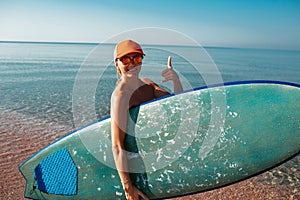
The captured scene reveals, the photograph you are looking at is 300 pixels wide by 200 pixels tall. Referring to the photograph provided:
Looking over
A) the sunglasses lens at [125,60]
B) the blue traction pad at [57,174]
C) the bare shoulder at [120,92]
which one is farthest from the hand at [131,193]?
the sunglasses lens at [125,60]

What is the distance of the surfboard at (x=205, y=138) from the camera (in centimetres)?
273

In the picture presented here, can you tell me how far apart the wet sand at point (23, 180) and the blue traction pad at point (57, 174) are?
3.77 feet

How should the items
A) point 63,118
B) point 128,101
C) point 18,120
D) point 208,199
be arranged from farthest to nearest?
point 63,118, point 18,120, point 208,199, point 128,101

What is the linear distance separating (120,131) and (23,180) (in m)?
3.15

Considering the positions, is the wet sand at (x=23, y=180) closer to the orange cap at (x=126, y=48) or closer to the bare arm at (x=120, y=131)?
the bare arm at (x=120, y=131)

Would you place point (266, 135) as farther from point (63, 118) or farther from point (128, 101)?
point (63, 118)

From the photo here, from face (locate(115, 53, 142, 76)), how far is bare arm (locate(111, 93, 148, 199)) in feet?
0.82

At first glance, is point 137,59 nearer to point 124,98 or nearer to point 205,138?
point 124,98

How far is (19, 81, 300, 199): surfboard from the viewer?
8.95 ft

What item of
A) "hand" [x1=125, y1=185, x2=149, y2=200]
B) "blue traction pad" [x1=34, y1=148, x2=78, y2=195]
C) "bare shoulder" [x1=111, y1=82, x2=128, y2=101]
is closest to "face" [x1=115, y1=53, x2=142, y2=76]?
"bare shoulder" [x1=111, y1=82, x2=128, y2=101]

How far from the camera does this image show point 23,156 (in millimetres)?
5348

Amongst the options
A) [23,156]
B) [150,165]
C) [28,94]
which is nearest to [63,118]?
[23,156]

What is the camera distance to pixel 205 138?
2.78 m

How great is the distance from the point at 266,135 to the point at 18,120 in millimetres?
7003
